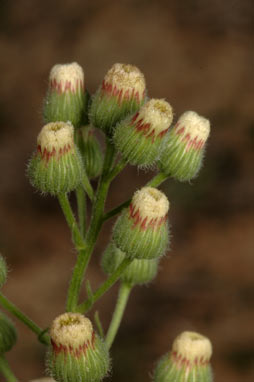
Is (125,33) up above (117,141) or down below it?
above

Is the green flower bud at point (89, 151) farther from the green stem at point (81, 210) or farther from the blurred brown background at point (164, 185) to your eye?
the blurred brown background at point (164, 185)

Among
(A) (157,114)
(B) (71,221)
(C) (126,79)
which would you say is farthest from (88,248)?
(C) (126,79)

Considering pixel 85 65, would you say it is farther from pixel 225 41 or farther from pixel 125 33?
pixel 225 41

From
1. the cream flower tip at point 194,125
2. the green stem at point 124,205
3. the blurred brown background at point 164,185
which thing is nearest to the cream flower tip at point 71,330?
the green stem at point 124,205

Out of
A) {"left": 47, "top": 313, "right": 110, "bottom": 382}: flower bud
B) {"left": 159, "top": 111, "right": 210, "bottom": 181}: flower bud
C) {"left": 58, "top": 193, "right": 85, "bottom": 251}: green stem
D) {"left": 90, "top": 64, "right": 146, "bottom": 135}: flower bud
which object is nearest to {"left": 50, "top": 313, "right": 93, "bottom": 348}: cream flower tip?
{"left": 47, "top": 313, "right": 110, "bottom": 382}: flower bud

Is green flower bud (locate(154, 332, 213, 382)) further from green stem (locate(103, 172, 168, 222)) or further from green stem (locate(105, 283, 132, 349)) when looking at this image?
green stem (locate(103, 172, 168, 222))

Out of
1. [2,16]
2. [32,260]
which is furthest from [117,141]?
[2,16]
